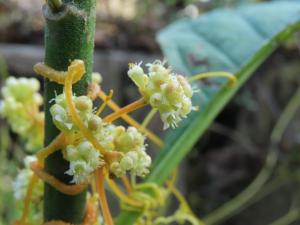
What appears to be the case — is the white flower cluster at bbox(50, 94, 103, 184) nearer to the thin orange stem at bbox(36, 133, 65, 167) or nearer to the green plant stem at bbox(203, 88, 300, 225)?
the thin orange stem at bbox(36, 133, 65, 167)

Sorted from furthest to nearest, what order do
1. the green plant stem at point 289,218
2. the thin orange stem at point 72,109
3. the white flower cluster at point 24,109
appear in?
the green plant stem at point 289,218 < the white flower cluster at point 24,109 < the thin orange stem at point 72,109

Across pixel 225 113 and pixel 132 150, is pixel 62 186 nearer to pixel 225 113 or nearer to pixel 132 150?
pixel 132 150

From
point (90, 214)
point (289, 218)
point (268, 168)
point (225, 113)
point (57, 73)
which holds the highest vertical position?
point (57, 73)

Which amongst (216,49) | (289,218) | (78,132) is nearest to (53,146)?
(78,132)

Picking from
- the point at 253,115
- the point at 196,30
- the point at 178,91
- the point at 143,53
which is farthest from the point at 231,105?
the point at 178,91

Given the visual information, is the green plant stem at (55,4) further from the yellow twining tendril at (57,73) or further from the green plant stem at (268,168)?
the green plant stem at (268,168)

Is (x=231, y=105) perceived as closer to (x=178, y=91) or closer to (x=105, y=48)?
(x=105, y=48)

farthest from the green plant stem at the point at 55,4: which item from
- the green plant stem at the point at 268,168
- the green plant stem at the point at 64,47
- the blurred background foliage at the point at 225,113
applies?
the green plant stem at the point at 268,168
